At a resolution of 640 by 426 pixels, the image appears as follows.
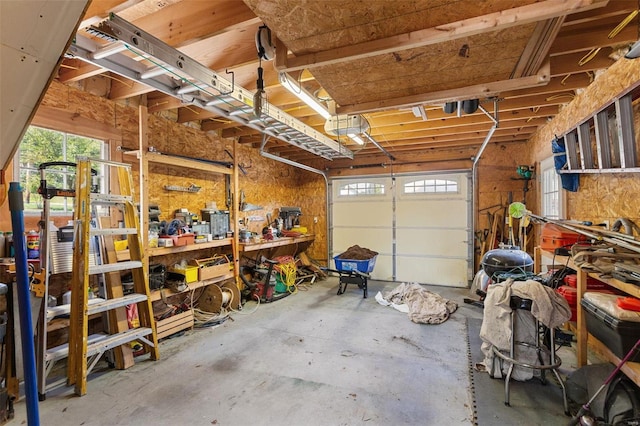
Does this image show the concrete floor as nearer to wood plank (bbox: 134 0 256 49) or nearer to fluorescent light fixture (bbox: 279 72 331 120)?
fluorescent light fixture (bbox: 279 72 331 120)

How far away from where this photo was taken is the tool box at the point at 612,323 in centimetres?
176

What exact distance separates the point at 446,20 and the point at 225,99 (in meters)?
2.16

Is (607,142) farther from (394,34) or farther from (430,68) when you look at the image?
(394,34)

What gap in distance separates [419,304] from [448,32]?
4.01 m

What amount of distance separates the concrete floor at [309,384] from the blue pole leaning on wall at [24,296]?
1030 mm

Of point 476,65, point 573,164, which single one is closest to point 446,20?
point 476,65

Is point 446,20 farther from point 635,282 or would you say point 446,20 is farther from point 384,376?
point 384,376

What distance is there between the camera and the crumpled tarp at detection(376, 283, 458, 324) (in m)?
4.18

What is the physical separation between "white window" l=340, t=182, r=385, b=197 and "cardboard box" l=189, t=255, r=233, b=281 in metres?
3.52

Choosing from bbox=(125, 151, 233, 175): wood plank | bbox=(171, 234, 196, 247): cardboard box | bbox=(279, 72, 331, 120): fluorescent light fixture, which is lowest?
bbox=(171, 234, 196, 247): cardboard box

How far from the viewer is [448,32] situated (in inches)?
58.4

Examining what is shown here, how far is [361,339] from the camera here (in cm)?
358

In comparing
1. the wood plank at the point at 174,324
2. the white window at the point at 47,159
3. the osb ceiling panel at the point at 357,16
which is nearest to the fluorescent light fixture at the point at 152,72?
the white window at the point at 47,159

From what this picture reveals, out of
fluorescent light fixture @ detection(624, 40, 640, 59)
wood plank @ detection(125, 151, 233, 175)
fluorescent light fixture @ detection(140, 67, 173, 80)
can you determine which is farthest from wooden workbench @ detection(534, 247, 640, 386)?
wood plank @ detection(125, 151, 233, 175)
